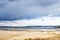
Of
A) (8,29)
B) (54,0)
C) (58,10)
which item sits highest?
(54,0)

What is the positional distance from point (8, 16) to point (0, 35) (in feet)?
0.72

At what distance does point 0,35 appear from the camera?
4.16 ft

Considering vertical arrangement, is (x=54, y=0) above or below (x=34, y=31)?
above

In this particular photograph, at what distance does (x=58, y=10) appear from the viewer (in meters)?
1.25

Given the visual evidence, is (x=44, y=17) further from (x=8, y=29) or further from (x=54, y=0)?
(x=8, y=29)

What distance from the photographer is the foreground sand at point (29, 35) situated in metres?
1.22

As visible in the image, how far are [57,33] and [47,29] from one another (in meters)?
0.11

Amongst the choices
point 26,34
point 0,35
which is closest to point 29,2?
point 26,34

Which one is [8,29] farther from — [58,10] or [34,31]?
[58,10]

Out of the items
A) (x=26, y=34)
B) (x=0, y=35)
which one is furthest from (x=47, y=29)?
(x=0, y=35)

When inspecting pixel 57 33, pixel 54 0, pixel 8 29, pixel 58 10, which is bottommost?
pixel 57 33

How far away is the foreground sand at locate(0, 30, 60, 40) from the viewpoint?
4.01 ft

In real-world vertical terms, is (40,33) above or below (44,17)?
below

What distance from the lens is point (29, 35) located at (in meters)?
1.24
